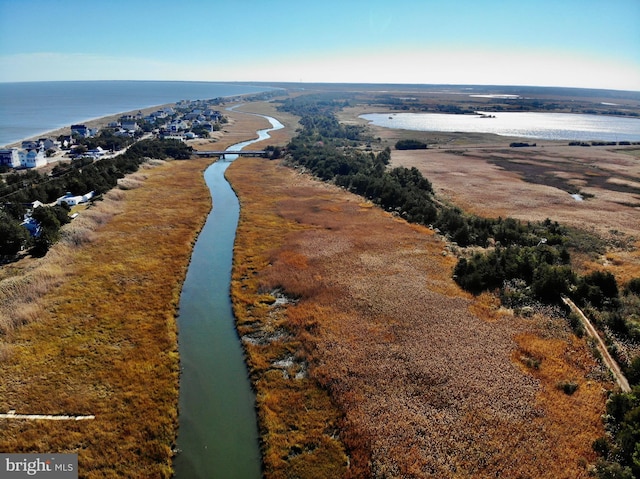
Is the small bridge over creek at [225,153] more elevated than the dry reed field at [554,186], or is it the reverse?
the small bridge over creek at [225,153]

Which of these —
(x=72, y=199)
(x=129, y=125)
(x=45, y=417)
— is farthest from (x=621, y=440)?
(x=129, y=125)

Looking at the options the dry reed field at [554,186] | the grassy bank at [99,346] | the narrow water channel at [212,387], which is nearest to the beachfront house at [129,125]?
the dry reed field at [554,186]

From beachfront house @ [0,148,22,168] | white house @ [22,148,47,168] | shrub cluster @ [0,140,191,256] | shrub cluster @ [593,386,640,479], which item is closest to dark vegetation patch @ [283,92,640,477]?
shrub cluster @ [593,386,640,479]

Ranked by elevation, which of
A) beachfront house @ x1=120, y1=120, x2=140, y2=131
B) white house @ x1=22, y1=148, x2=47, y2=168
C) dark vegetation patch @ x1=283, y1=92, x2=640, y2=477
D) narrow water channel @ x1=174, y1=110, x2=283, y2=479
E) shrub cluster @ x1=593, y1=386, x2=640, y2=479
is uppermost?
beachfront house @ x1=120, y1=120, x2=140, y2=131

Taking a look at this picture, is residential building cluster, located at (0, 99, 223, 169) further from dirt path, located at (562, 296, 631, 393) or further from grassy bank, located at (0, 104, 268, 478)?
dirt path, located at (562, 296, 631, 393)

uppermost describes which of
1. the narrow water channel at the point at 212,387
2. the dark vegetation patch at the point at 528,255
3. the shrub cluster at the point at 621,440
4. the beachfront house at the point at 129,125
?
the beachfront house at the point at 129,125

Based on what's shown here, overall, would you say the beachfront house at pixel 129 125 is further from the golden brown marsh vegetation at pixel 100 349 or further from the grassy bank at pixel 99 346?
the golden brown marsh vegetation at pixel 100 349

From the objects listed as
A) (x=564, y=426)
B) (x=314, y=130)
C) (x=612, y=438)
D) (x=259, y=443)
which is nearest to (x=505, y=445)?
(x=564, y=426)

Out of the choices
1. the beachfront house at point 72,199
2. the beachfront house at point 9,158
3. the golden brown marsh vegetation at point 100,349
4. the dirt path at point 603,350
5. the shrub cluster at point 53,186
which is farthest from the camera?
the beachfront house at point 9,158
